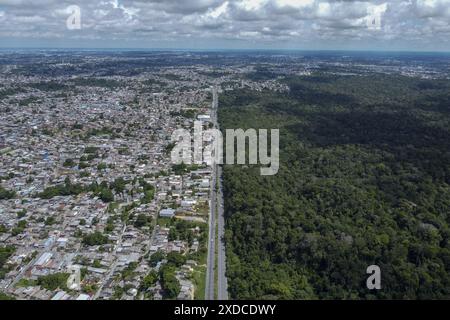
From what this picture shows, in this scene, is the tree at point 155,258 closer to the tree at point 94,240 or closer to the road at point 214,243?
the road at point 214,243

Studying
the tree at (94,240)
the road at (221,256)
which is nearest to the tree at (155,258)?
the road at (221,256)

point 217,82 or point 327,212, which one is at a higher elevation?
point 217,82

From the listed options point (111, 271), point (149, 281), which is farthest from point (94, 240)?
point (149, 281)

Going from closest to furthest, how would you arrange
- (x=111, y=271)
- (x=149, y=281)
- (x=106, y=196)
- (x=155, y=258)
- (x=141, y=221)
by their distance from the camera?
1. (x=149, y=281)
2. (x=111, y=271)
3. (x=155, y=258)
4. (x=141, y=221)
5. (x=106, y=196)

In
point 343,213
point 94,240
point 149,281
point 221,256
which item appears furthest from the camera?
point 343,213

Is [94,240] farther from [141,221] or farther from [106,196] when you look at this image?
[106,196]
